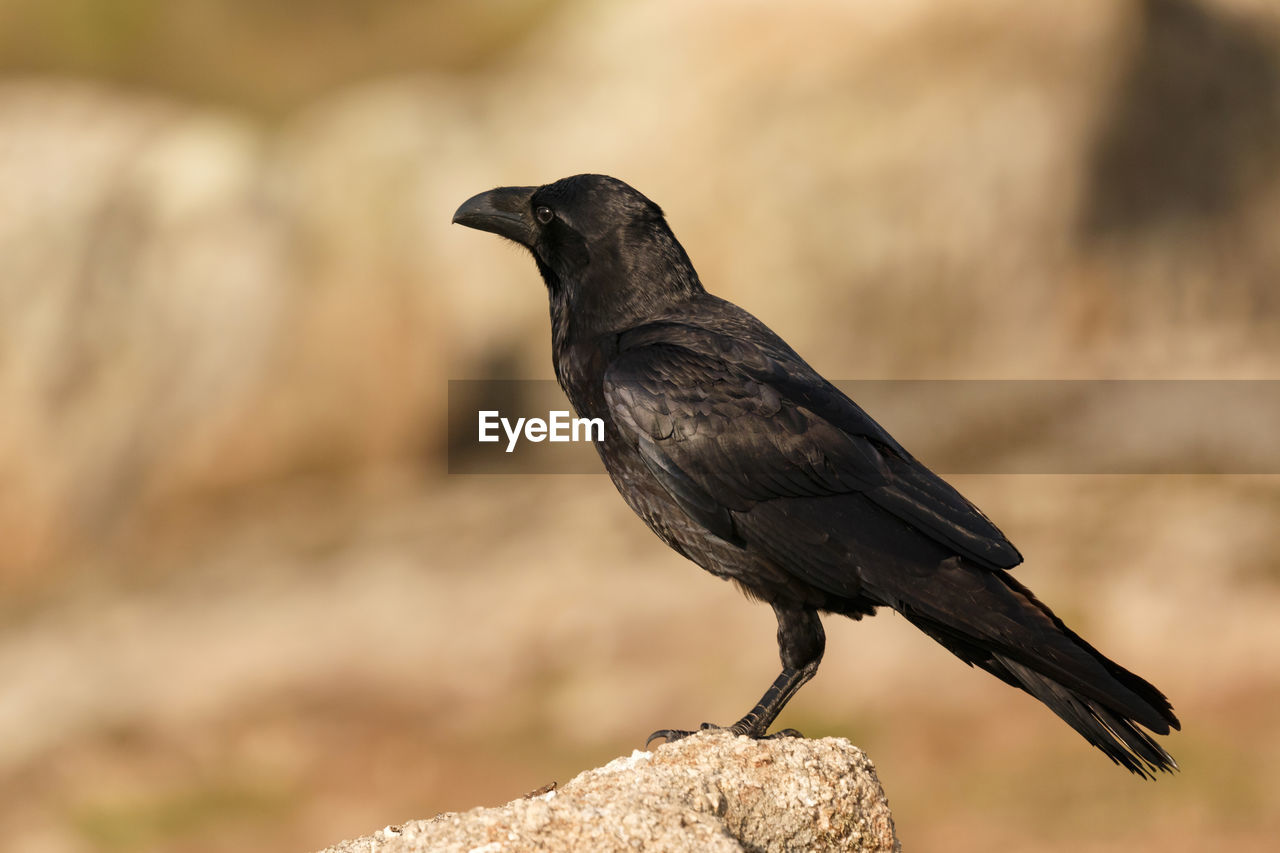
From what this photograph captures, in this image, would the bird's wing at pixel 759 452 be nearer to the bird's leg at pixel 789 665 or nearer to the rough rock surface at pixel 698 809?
the bird's leg at pixel 789 665

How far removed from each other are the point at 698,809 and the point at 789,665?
2.41ft

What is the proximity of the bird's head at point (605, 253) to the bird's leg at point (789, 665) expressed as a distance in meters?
1.15

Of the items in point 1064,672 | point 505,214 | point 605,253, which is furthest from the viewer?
point 505,214

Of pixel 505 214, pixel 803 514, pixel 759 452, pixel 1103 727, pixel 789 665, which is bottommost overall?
pixel 1103 727

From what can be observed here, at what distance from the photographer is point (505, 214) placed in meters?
4.86

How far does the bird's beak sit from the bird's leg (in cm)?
167

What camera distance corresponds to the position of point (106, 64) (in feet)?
40.9

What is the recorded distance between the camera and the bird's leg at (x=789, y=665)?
4020 mm

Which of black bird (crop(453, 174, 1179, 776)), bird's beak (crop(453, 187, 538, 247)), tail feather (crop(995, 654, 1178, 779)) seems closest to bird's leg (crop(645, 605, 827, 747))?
black bird (crop(453, 174, 1179, 776))

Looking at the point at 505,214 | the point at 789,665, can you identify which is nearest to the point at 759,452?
the point at 789,665

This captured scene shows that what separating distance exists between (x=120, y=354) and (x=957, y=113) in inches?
301

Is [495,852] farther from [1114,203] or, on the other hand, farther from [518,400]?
[1114,203]

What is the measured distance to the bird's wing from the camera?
4008 mm

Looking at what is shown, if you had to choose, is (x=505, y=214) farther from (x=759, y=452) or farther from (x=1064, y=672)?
(x=1064, y=672)
